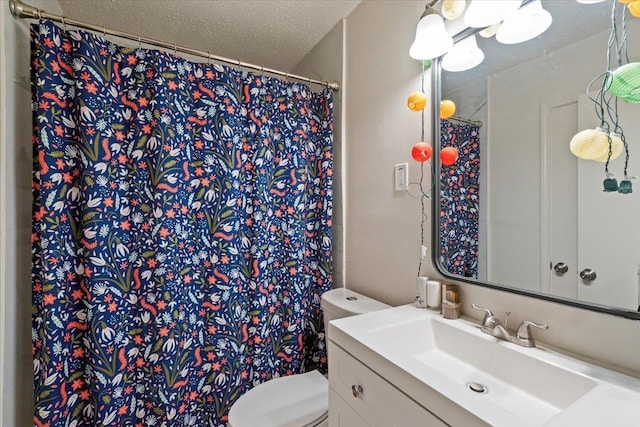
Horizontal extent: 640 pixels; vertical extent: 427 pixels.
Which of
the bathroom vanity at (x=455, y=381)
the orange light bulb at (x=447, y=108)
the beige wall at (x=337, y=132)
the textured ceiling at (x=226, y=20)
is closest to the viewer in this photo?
the bathroom vanity at (x=455, y=381)

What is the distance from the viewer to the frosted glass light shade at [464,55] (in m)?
1.02

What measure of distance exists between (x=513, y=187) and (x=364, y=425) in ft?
2.77

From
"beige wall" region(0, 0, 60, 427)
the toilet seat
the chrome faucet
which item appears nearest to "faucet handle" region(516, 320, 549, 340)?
the chrome faucet

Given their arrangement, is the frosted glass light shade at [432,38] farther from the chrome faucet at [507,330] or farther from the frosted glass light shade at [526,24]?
the chrome faucet at [507,330]

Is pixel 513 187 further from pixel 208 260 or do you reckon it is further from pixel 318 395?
pixel 208 260

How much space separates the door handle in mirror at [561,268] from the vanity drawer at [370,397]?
0.53m

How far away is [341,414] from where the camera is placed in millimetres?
914

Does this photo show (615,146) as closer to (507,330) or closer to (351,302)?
(507,330)

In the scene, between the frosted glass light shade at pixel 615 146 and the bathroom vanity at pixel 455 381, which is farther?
the frosted glass light shade at pixel 615 146

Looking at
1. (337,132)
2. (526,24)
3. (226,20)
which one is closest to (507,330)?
(526,24)

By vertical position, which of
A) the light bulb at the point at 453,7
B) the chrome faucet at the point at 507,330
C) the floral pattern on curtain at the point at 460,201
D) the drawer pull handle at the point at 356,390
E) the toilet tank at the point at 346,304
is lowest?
the drawer pull handle at the point at 356,390

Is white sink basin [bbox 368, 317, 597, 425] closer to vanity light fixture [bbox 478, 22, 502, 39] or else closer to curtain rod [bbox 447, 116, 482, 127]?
curtain rod [bbox 447, 116, 482, 127]

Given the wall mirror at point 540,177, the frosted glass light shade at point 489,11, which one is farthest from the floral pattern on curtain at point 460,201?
the frosted glass light shade at point 489,11

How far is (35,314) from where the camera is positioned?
1.13m
